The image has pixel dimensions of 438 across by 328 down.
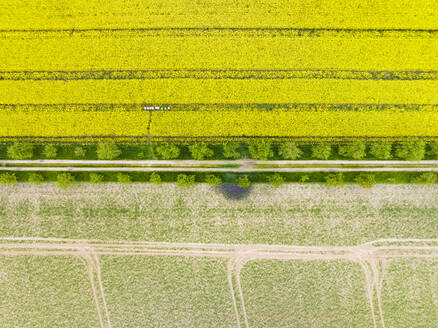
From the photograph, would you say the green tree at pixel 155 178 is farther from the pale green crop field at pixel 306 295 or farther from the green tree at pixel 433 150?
the green tree at pixel 433 150

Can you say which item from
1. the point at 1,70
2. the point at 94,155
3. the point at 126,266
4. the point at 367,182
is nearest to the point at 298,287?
the point at 367,182

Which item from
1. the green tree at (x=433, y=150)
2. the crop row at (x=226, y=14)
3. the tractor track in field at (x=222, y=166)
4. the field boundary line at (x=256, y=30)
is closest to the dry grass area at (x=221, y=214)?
the tractor track in field at (x=222, y=166)

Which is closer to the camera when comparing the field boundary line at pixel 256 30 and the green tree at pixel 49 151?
the green tree at pixel 49 151

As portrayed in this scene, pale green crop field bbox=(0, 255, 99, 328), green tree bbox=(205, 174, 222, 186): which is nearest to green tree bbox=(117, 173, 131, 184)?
green tree bbox=(205, 174, 222, 186)

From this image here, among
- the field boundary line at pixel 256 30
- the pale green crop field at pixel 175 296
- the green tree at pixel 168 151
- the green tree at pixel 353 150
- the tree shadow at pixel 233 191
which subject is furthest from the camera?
the field boundary line at pixel 256 30

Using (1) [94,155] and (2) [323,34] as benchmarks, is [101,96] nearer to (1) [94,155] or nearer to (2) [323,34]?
(1) [94,155]

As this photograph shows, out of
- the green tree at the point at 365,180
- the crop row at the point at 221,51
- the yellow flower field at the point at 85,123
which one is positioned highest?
the crop row at the point at 221,51

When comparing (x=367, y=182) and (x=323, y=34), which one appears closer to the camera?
(x=367, y=182)
